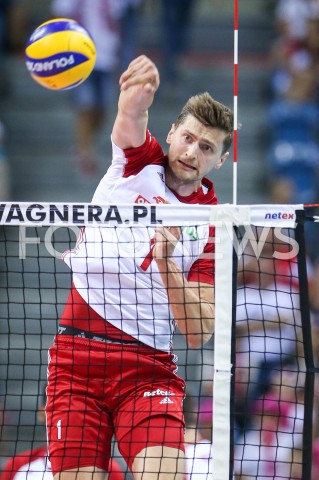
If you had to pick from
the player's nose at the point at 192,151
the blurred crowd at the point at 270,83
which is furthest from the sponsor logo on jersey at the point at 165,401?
the blurred crowd at the point at 270,83

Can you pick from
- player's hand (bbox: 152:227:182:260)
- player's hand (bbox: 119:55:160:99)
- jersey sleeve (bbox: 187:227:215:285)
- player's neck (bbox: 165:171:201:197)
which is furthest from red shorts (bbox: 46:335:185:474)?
player's hand (bbox: 119:55:160:99)

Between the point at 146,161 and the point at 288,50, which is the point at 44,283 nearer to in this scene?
A: the point at 288,50

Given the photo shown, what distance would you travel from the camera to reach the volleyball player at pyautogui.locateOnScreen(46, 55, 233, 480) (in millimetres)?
5988

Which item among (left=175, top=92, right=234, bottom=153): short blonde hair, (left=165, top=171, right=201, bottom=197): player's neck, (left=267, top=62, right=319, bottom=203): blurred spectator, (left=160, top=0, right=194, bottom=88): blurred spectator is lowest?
(left=165, top=171, right=201, bottom=197): player's neck

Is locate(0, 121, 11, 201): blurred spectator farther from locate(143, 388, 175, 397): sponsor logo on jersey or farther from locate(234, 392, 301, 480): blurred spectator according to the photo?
locate(143, 388, 175, 397): sponsor logo on jersey

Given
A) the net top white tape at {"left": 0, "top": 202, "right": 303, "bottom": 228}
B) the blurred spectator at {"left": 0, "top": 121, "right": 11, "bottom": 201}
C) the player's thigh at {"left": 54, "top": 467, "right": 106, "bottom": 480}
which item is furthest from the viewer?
the blurred spectator at {"left": 0, "top": 121, "right": 11, "bottom": 201}

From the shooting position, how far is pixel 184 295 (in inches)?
238

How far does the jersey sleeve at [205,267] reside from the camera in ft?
21.2

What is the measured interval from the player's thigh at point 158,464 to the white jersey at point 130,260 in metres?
0.65

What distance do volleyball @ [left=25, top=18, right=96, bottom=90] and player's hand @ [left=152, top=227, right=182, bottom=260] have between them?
1.41 m

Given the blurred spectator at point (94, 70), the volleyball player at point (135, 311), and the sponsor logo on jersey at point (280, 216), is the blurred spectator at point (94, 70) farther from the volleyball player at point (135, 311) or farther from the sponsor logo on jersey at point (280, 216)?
the sponsor logo on jersey at point (280, 216)

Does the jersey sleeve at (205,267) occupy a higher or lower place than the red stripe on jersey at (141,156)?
lower

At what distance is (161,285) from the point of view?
6305 mm

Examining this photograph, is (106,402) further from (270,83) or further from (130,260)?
(270,83)
